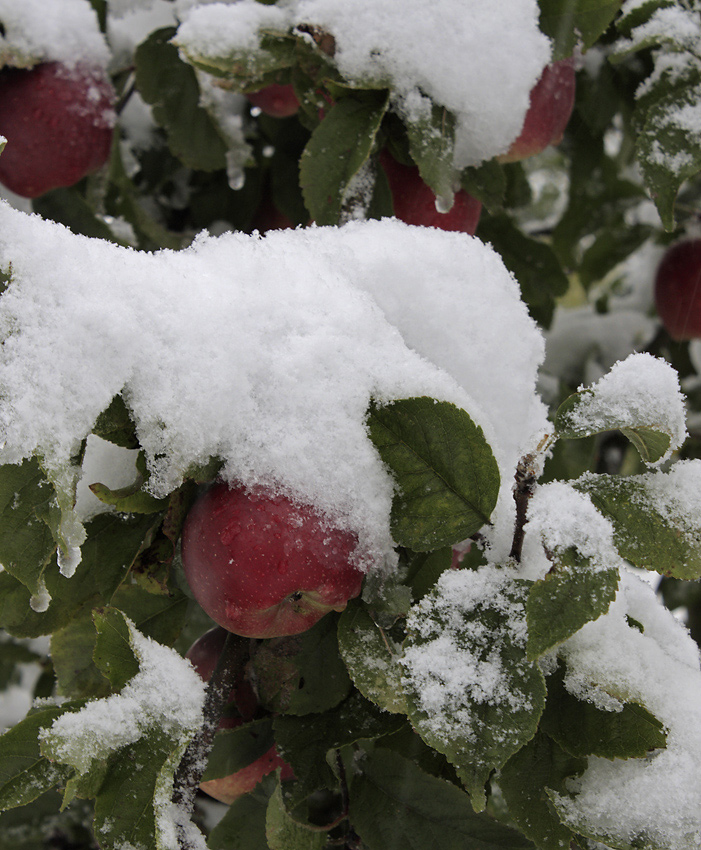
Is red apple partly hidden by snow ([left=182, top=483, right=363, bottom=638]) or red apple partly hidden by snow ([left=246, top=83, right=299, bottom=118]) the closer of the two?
red apple partly hidden by snow ([left=182, top=483, right=363, bottom=638])

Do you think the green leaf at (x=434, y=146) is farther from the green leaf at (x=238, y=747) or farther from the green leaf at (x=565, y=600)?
the green leaf at (x=238, y=747)

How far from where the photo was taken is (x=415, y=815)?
696 millimetres

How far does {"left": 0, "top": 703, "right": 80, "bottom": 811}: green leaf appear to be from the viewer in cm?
61

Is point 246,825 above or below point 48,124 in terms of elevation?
below

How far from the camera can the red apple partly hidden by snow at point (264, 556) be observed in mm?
594

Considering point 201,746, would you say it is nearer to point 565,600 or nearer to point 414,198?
point 565,600

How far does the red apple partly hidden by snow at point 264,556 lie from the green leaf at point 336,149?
347 millimetres

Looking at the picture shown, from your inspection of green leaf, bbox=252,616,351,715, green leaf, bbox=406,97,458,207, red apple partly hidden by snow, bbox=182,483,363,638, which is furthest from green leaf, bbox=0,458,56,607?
green leaf, bbox=406,97,458,207

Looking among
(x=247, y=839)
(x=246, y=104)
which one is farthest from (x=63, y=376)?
(x=246, y=104)

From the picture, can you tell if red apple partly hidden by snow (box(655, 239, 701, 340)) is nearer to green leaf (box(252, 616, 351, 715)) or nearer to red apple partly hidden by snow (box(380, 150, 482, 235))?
red apple partly hidden by snow (box(380, 150, 482, 235))

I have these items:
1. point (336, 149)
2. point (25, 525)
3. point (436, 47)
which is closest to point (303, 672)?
point (25, 525)

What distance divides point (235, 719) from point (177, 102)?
822 mm

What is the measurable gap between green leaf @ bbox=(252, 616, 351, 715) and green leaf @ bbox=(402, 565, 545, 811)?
16 centimetres

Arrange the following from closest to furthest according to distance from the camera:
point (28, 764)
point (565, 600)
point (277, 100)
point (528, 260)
Result: point (565, 600), point (28, 764), point (277, 100), point (528, 260)
